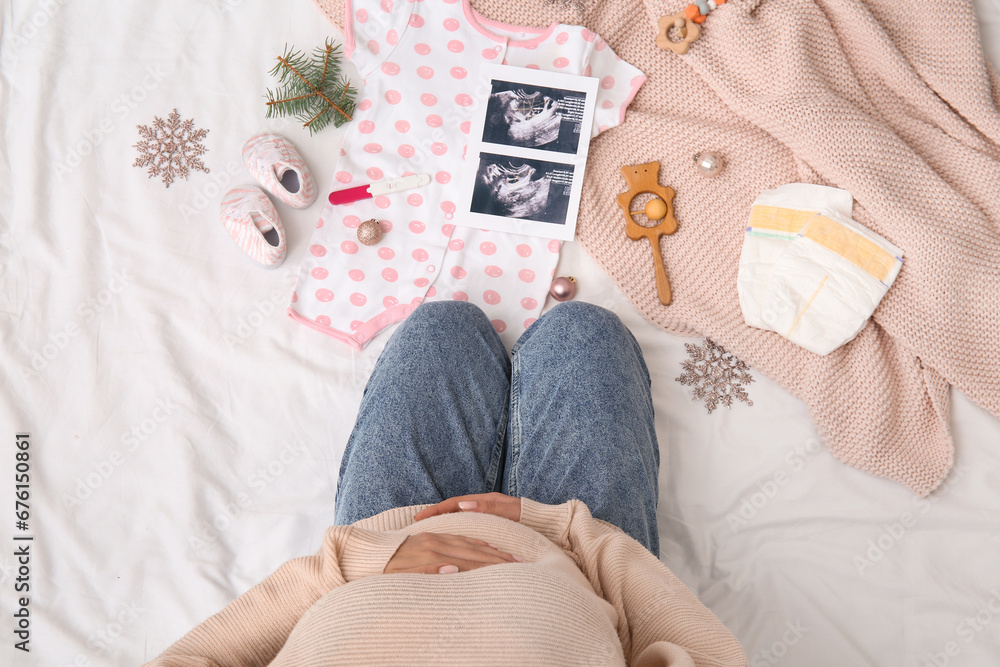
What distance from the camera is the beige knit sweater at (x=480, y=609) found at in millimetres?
497

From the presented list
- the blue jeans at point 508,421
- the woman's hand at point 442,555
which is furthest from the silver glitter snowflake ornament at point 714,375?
the woman's hand at point 442,555

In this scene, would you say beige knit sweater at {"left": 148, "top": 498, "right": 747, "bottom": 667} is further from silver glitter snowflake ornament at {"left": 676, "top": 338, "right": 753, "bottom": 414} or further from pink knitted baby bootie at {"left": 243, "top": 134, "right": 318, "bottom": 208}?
pink knitted baby bootie at {"left": 243, "top": 134, "right": 318, "bottom": 208}

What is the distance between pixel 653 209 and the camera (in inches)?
41.3

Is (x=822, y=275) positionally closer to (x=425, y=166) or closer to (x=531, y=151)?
(x=531, y=151)

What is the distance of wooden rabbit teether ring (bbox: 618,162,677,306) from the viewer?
3.44 ft

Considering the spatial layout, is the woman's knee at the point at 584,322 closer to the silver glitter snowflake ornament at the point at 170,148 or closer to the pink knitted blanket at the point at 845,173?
the pink knitted blanket at the point at 845,173

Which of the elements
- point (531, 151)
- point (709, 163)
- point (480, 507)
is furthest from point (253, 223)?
point (709, 163)

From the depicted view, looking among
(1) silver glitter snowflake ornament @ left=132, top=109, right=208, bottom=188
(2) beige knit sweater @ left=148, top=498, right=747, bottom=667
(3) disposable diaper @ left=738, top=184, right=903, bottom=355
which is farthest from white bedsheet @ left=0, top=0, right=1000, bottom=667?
(2) beige knit sweater @ left=148, top=498, right=747, bottom=667

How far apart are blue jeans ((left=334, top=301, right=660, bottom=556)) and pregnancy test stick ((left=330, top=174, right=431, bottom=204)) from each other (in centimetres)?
24

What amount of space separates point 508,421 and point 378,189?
18.1 inches

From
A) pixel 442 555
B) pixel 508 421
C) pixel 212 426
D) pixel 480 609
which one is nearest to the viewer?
pixel 480 609

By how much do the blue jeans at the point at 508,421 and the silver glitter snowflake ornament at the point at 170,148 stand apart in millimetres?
512

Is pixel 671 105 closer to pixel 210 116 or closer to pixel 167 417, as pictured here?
pixel 210 116

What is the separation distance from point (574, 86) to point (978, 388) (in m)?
0.80
